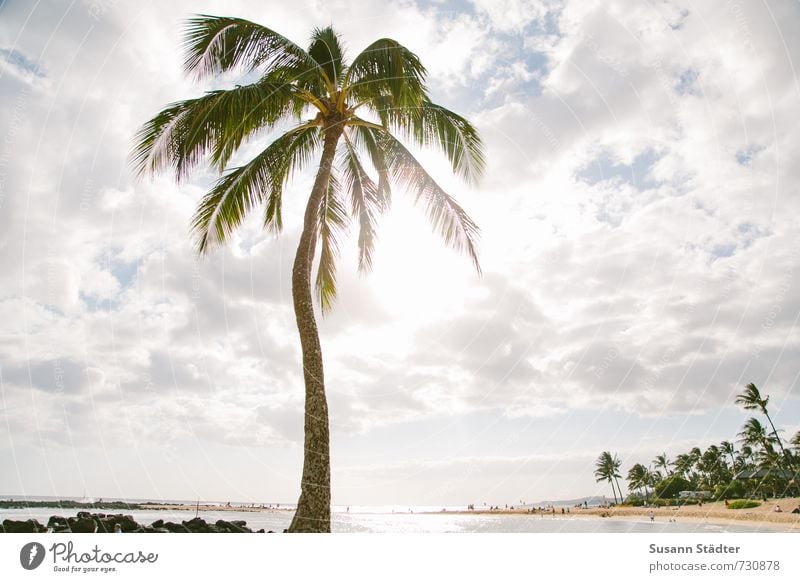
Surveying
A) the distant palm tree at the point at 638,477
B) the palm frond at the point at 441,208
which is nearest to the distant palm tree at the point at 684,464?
the distant palm tree at the point at 638,477

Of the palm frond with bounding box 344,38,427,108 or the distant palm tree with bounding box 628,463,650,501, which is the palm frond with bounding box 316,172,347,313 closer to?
the palm frond with bounding box 344,38,427,108

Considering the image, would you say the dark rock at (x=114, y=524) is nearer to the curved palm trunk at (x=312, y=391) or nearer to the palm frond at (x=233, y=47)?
Answer: the curved palm trunk at (x=312, y=391)

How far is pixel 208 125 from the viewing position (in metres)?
8.30

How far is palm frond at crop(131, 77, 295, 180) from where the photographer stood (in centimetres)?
802

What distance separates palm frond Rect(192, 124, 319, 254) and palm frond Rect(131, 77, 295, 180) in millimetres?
473

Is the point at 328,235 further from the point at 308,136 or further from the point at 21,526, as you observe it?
the point at 21,526

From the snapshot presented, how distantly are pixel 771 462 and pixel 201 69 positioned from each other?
75.7 meters

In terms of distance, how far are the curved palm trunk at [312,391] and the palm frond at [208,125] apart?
1.36m

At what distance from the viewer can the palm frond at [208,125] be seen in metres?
8.02
